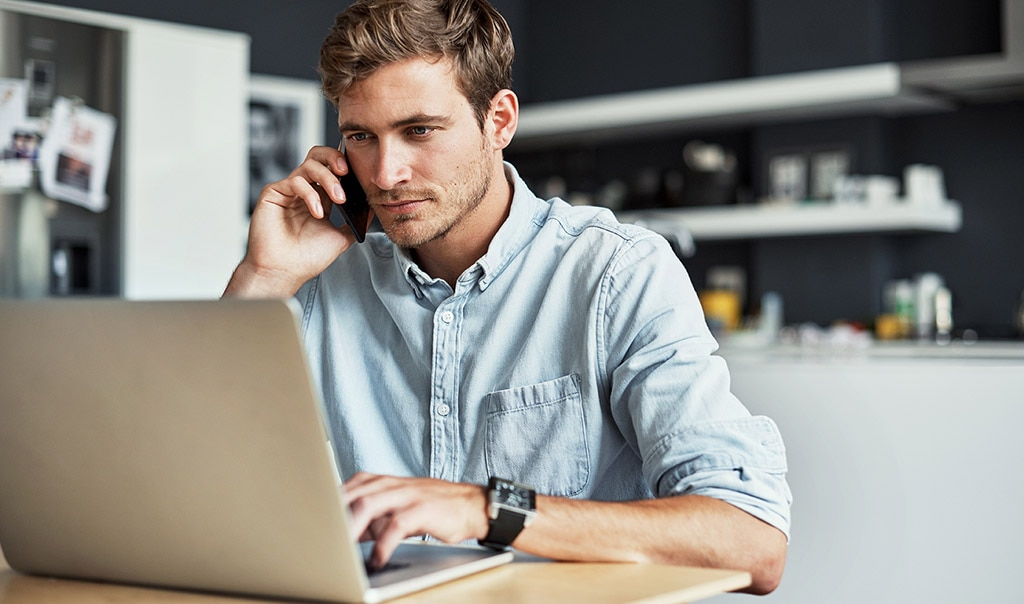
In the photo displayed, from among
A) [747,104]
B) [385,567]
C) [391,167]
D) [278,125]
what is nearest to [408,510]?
[385,567]

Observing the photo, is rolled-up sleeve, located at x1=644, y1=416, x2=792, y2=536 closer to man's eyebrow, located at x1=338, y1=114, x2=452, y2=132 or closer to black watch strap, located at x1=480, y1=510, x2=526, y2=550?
black watch strap, located at x1=480, y1=510, x2=526, y2=550

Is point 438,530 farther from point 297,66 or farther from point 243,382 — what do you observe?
point 297,66

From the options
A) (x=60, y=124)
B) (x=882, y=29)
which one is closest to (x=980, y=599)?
(x=60, y=124)

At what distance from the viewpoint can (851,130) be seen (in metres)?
5.43

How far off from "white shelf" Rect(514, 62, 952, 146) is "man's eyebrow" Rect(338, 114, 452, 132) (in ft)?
11.7

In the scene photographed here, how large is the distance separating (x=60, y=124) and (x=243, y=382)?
10.0 feet

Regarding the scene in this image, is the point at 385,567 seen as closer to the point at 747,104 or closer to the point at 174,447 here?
the point at 174,447

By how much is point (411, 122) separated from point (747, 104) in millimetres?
3819

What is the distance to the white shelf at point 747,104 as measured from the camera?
16.1 ft

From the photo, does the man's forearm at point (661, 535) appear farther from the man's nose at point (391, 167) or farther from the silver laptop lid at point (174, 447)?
the man's nose at point (391, 167)

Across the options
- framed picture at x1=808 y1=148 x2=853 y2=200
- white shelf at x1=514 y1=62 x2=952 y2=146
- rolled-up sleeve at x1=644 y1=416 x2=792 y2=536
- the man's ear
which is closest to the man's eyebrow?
the man's ear

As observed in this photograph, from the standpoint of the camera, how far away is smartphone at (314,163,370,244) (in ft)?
5.76

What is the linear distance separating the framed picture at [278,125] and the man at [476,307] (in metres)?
3.31

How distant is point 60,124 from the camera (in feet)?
12.1
